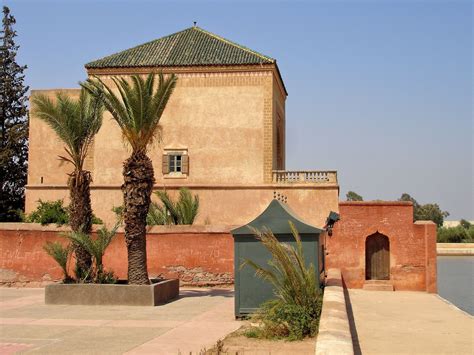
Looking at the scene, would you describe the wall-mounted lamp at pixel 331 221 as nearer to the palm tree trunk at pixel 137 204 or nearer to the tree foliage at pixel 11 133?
the palm tree trunk at pixel 137 204

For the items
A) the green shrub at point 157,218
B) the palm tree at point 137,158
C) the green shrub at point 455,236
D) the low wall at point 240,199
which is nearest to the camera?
the palm tree at point 137,158

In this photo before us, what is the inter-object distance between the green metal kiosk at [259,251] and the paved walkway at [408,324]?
175cm

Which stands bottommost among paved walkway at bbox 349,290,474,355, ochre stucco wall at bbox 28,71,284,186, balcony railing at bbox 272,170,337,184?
paved walkway at bbox 349,290,474,355

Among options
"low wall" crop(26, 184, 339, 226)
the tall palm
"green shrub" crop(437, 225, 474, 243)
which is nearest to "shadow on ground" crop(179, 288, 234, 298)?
the tall palm

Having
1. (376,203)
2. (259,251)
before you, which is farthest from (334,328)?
(376,203)

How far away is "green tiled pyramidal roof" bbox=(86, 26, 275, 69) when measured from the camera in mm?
28500

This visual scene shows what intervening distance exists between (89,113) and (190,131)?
1246 cm

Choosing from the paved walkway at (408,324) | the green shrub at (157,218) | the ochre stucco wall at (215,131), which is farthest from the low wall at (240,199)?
the paved walkway at (408,324)

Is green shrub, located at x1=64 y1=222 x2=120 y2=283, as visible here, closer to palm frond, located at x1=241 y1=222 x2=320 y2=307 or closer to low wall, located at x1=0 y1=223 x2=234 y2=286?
low wall, located at x1=0 y1=223 x2=234 y2=286

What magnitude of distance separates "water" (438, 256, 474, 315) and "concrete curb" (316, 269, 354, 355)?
30.8 ft

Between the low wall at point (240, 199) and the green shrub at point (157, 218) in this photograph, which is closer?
the green shrub at point (157, 218)

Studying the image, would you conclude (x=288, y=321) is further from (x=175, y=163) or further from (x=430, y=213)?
(x=430, y=213)

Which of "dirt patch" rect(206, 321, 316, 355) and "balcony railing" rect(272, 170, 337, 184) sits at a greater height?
"balcony railing" rect(272, 170, 337, 184)

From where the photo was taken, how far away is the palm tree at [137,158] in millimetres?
14898
